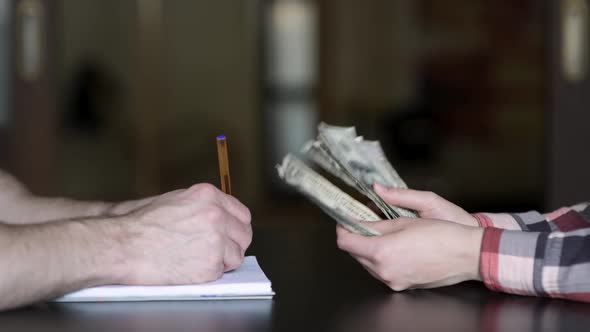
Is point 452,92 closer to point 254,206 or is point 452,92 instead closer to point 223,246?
point 254,206

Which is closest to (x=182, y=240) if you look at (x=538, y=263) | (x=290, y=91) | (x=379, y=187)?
(x=379, y=187)

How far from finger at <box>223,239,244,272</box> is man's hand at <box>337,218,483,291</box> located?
130 millimetres

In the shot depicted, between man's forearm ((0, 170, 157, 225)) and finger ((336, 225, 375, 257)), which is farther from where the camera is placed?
man's forearm ((0, 170, 157, 225))

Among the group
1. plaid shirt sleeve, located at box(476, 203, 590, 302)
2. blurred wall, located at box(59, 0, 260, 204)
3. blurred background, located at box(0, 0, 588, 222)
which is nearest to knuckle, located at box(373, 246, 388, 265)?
plaid shirt sleeve, located at box(476, 203, 590, 302)

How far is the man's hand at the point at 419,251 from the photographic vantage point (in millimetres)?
885

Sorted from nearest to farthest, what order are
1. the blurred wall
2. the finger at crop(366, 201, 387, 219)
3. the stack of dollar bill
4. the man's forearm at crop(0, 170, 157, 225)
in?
1. the stack of dollar bill
2. the finger at crop(366, 201, 387, 219)
3. the man's forearm at crop(0, 170, 157, 225)
4. the blurred wall

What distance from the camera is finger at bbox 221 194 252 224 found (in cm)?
97

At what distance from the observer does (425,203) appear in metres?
1.00

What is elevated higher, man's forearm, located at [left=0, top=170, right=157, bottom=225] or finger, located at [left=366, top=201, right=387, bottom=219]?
finger, located at [left=366, top=201, right=387, bottom=219]

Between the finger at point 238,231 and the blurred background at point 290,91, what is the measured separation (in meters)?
3.89

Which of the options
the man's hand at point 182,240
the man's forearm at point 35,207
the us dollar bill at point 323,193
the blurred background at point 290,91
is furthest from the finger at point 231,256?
the blurred background at point 290,91

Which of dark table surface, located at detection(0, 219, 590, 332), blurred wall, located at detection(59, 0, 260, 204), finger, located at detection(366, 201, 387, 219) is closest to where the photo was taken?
dark table surface, located at detection(0, 219, 590, 332)

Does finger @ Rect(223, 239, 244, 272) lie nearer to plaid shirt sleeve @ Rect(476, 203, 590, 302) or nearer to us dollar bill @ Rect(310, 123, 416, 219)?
us dollar bill @ Rect(310, 123, 416, 219)

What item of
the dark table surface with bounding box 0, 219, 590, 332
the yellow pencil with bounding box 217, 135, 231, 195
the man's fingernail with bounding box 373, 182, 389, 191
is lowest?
the dark table surface with bounding box 0, 219, 590, 332
